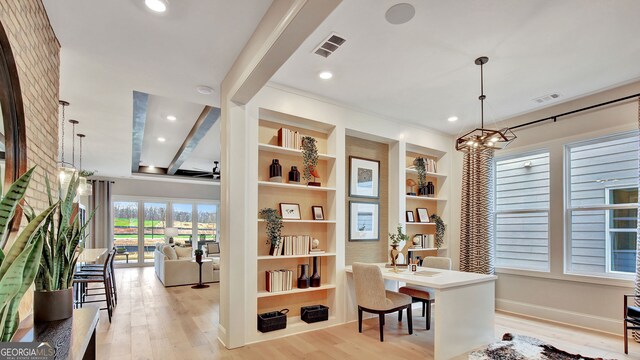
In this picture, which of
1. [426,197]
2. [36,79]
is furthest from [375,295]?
[36,79]

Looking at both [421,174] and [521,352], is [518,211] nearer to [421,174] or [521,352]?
[421,174]

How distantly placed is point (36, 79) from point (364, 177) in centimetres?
373

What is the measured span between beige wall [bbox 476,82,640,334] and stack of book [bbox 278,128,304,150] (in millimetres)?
3295

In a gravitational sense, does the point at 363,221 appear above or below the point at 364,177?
below

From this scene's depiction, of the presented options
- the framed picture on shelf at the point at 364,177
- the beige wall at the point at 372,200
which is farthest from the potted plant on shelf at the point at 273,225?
the framed picture on shelf at the point at 364,177

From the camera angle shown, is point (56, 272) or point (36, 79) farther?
point (36, 79)

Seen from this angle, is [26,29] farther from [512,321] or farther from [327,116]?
[512,321]

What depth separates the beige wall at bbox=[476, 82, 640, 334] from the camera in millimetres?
4020

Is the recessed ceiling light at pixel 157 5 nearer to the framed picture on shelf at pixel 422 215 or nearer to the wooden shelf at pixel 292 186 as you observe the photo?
the wooden shelf at pixel 292 186

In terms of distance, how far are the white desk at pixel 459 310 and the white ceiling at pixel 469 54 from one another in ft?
7.12

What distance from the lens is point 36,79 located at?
7.77 ft

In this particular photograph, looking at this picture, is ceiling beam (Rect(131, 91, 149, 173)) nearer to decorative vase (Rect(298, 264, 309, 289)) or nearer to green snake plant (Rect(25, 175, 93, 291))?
green snake plant (Rect(25, 175, 93, 291))

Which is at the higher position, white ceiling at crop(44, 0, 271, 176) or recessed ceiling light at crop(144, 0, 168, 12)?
recessed ceiling light at crop(144, 0, 168, 12)

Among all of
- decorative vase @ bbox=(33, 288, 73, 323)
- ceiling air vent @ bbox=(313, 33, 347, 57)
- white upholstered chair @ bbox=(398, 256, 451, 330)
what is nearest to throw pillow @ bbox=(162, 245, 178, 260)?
white upholstered chair @ bbox=(398, 256, 451, 330)
